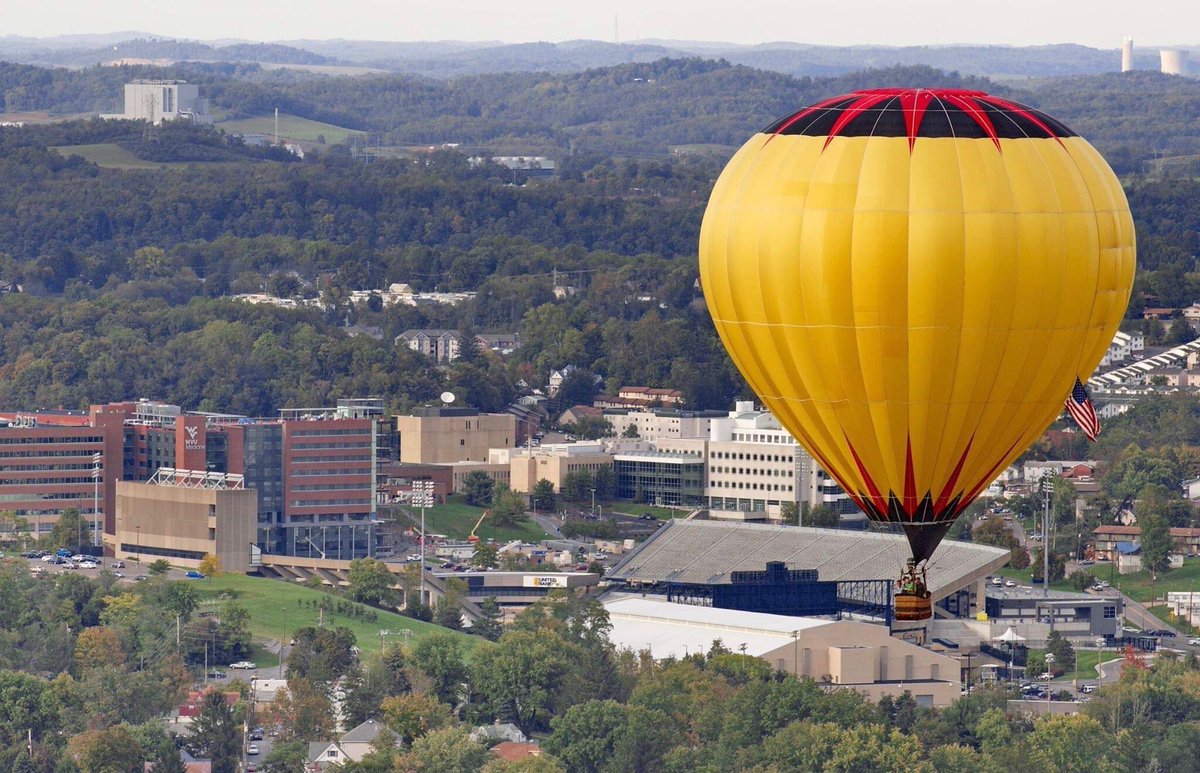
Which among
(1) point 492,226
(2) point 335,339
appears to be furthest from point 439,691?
(1) point 492,226

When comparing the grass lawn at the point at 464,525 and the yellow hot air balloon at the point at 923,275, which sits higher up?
the yellow hot air balloon at the point at 923,275

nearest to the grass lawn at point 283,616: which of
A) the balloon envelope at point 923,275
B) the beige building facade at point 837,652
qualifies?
the beige building facade at point 837,652

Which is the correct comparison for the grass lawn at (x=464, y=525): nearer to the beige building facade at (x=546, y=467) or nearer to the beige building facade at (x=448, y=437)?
the beige building facade at (x=546, y=467)

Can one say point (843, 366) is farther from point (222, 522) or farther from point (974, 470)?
point (222, 522)

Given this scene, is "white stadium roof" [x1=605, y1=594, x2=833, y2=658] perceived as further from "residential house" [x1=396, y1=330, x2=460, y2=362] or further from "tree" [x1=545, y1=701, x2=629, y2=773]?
"residential house" [x1=396, y1=330, x2=460, y2=362]

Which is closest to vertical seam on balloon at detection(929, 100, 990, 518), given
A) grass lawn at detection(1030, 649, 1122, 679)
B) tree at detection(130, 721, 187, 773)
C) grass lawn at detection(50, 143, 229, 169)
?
tree at detection(130, 721, 187, 773)

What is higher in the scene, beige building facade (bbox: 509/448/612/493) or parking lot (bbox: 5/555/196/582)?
parking lot (bbox: 5/555/196/582)

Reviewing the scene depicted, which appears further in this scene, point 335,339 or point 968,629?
point 335,339
